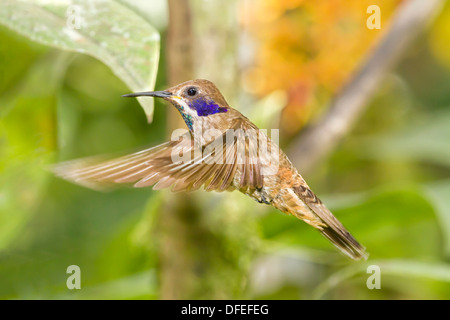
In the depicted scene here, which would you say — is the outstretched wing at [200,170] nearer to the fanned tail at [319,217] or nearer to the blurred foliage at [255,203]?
the fanned tail at [319,217]

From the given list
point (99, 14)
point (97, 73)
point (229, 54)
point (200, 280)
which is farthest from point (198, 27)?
point (97, 73)

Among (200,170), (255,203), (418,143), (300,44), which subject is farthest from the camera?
(418,143)

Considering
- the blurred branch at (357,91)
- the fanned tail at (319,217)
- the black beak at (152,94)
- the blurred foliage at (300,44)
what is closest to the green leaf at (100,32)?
the black beak at (152,94)

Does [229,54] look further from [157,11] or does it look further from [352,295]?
[352,295]

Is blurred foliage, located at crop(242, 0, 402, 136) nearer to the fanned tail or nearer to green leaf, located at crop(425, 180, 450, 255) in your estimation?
green leaf, located at crop(425, 180, 450, 255)

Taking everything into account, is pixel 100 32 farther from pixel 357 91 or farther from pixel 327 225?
pixel 357 91

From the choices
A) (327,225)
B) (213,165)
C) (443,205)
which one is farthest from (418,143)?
(213,165)

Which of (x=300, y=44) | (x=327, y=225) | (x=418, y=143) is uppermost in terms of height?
(x=300, y=44)
